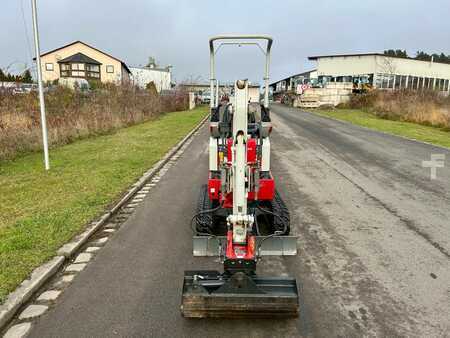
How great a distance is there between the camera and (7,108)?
39.8ft

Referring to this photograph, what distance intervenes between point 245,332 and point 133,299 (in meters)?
1.25

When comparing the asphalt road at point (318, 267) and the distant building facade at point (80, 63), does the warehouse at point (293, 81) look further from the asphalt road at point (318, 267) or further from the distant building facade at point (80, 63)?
the asphalt road at point (318, 267)

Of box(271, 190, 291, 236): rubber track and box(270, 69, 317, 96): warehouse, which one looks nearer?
box(271, 190, 291, 236): rubber track

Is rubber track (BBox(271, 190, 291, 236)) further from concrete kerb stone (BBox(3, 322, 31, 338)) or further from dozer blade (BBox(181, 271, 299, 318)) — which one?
concrete kerb stone (BBox(3, 322, 31, 338))

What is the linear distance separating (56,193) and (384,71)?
45767mm

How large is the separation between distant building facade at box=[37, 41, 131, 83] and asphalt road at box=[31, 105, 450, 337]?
173 ft

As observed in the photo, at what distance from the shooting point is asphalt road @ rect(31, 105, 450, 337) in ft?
11.0

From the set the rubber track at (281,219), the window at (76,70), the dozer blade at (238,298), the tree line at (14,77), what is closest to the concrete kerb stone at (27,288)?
the dozer blade at (238,298)

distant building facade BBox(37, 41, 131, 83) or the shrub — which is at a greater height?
distant building facade BBox(37, 41, 131, 83)

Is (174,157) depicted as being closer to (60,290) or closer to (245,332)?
(60,290)

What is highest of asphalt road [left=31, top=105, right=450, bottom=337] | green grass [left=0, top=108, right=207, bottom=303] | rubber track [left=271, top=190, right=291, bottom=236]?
rubber track [left=271, top=190, right=291, bottom=236]

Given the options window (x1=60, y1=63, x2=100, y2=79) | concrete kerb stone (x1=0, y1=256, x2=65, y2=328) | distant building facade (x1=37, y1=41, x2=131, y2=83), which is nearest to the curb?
concrete kerb stone (x1=0, y1=256, x2=65, y2=328)

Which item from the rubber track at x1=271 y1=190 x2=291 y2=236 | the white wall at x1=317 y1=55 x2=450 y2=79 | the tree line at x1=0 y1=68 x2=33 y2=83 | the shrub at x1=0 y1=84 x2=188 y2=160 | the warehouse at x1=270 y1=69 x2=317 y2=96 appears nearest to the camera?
the rubber track at x1=271 y1=190 x2=291 y2=236

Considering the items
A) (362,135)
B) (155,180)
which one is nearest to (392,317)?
(155,180)
